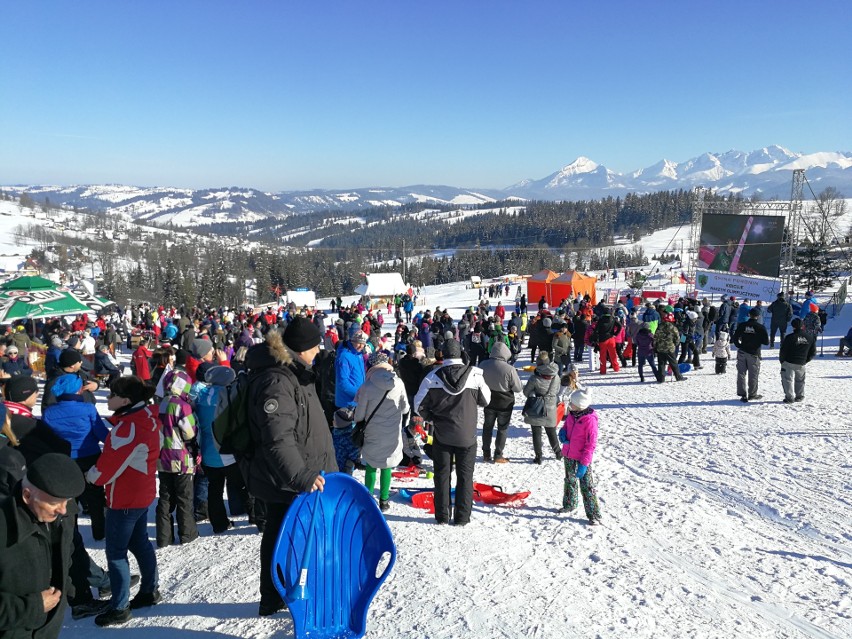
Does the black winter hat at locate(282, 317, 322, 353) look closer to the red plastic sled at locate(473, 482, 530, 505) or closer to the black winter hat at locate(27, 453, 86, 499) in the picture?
the black winter hat at locate(27, 453, 86, 499)

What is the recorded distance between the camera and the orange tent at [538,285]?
1127 inches

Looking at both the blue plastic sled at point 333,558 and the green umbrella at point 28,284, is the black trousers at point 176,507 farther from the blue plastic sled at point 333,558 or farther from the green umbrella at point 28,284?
the green umbrella at point 28,284

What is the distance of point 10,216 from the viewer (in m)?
163

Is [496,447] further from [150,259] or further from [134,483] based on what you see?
[150,259]

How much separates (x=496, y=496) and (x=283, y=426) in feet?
10.1

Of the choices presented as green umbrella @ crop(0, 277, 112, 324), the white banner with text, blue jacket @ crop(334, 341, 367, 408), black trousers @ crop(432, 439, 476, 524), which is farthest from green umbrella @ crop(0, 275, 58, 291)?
the white banner with text

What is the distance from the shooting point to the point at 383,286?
122 ft

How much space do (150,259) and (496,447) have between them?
120806mm

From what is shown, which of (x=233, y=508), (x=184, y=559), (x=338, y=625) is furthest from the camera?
(x=233, y=508)

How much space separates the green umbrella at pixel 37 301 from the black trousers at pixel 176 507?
9684mm

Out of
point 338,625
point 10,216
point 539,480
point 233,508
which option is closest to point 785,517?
point 539,480

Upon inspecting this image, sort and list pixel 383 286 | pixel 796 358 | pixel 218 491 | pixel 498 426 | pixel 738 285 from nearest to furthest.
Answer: pixel 218 491, pixel 498 426, pixel 796 358, pixel 738 285, pixel 383 286

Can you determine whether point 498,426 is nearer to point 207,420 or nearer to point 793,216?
point 207,420

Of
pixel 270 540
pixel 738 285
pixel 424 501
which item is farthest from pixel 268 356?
pixel 738 285
